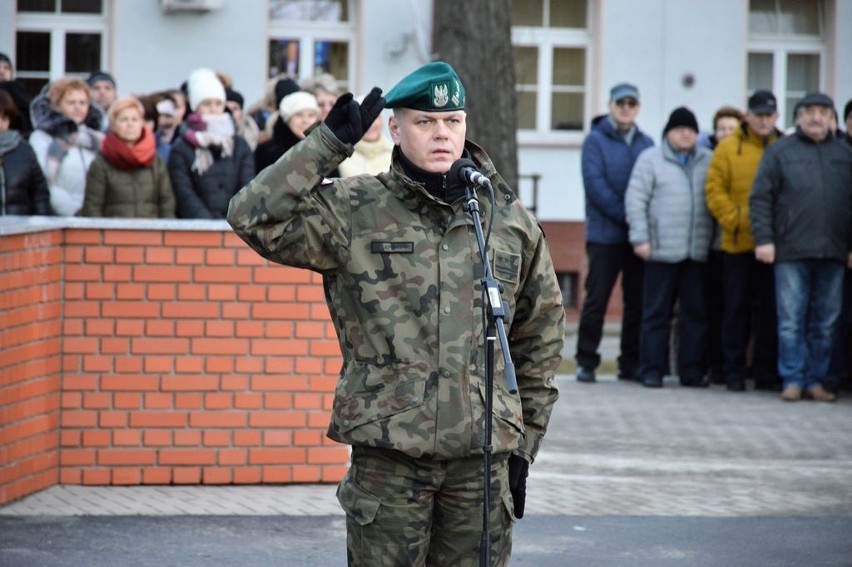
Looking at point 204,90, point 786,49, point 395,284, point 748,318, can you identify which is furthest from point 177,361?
point 786,49

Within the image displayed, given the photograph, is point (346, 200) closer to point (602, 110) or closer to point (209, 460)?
point (209, 460)

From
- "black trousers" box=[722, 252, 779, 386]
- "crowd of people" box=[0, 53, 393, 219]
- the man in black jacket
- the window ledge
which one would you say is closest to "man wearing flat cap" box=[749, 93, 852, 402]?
"black trousers" box=[722, 252, 779, 386]

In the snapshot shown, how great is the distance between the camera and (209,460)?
809cm

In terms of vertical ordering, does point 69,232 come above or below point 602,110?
below

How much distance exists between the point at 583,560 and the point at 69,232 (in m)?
3.04

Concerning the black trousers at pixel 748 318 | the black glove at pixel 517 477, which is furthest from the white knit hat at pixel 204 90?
the black glove at pixel 517 477

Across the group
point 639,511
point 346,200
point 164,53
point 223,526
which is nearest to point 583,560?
point 639,511

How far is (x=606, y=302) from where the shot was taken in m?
12.6

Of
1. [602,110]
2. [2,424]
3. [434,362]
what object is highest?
[602,110]

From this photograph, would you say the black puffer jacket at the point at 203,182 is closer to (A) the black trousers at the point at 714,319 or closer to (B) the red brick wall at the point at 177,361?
(B) the red brick wall at the point at 177,361

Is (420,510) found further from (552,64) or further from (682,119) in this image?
(552,64)

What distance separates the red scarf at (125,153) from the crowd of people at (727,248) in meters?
4.00

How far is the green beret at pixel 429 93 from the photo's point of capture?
4.44 meters

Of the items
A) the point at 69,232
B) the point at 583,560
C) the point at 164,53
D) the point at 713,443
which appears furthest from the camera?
the point at 164,53
